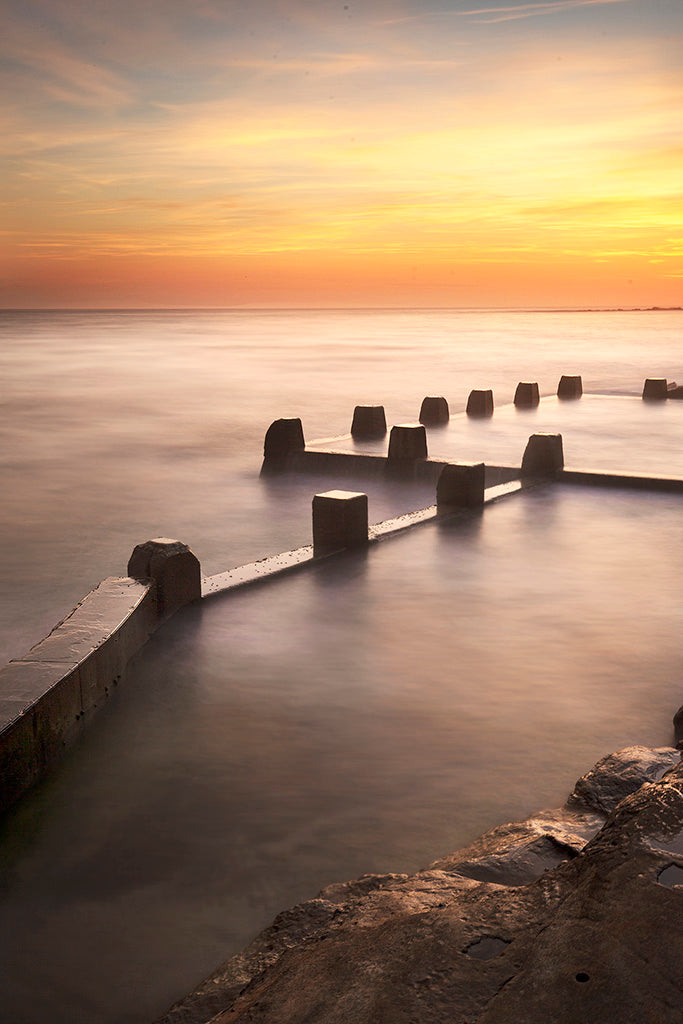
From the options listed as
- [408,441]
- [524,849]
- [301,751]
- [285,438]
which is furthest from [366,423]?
[524,849]

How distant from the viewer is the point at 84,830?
14.0 feet

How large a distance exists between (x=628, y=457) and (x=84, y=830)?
14.1 meters

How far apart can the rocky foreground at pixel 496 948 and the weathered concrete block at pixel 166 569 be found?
3840 mm

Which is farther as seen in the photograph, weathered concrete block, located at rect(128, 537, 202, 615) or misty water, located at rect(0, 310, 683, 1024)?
weathered concrete block, located at rect(128, 537, 202, 615)

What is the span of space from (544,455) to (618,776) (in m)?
9.21

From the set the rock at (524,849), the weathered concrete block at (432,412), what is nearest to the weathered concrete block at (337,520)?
the rock at (524,849)

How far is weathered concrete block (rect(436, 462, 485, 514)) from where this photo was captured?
10.9m

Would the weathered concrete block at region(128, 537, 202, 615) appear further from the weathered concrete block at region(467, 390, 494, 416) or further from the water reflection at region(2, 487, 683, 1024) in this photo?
the weathered concrete block at region(467, 390, 494, 416)

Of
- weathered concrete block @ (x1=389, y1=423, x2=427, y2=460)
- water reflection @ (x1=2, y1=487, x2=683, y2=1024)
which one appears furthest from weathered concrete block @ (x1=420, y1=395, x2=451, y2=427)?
water reflection @ (x1=2, y1=487, x2=683, y2=1024)

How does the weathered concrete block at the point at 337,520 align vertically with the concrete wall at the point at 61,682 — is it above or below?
above

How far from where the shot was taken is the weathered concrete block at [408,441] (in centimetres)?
1464

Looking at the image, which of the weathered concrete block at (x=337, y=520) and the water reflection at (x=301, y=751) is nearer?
the water reflection at (x=301, y=751)

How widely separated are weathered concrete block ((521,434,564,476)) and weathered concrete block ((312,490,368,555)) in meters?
4.60

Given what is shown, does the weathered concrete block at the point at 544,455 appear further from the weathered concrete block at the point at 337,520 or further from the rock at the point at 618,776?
the rock at the point at 618,776
